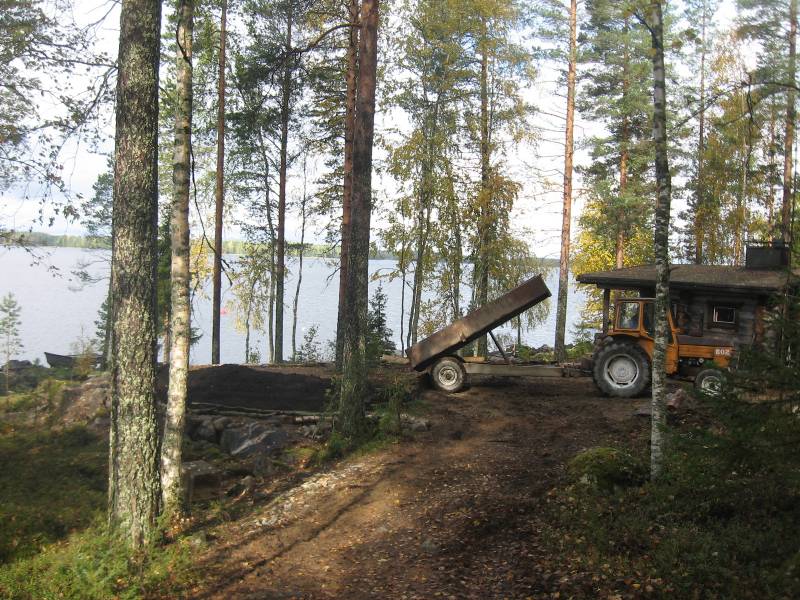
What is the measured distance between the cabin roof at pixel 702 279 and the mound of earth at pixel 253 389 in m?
6.89

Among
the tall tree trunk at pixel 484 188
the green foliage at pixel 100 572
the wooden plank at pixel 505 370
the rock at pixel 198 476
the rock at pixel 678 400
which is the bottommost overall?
the green foliage at pixel 100 572

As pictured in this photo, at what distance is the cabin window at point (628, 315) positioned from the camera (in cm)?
1247

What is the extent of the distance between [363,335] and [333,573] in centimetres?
502

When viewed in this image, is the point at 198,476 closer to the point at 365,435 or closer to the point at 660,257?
the point at 365,435

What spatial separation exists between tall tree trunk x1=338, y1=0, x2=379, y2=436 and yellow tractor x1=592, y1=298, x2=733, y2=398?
5.53 meters

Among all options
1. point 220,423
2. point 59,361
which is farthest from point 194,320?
point 220,423

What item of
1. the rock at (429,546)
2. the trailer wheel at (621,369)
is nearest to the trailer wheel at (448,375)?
the trailer wheel at (621,369)

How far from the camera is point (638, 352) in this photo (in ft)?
40.4

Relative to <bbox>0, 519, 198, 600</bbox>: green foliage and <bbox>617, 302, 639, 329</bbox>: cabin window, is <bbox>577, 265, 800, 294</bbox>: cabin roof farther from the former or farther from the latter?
<bbox>0, 519, 198, 600</bbox>: green foliage

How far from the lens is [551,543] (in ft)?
21.1

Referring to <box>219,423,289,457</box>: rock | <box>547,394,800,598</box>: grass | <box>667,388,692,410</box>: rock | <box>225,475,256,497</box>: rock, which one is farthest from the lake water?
<box>667,388,692,410</box>: rock

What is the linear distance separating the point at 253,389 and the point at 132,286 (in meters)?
7.63

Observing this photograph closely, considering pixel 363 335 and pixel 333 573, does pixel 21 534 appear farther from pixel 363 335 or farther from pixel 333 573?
pixel 363 335

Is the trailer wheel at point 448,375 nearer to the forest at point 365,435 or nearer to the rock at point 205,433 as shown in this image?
the forest at point 365,435
